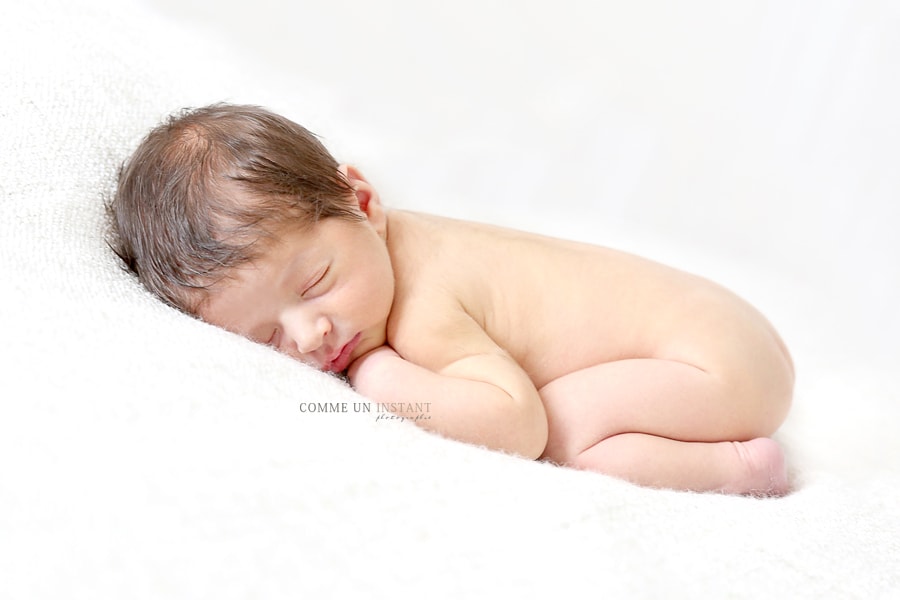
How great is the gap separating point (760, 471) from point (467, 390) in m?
0.52

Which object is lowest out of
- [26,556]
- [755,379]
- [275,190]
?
[26,556]

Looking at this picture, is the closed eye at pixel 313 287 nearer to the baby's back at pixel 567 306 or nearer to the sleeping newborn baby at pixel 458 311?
the sleeping newborn baby at pixel 458 311

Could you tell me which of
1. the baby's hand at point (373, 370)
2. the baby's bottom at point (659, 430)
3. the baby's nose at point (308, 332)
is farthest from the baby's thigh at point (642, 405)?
the baby's nose at point (308, 332)

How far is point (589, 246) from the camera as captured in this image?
1729 mm

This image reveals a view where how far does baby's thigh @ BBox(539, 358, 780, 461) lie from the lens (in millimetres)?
1495

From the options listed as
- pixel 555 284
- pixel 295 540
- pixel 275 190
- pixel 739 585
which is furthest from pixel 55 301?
pixel 739 585

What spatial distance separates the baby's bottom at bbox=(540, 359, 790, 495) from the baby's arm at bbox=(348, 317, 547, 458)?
101 mm

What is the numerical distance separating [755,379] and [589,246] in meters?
0.39

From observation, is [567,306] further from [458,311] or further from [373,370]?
[373,370]

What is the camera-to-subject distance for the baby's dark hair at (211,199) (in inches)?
54.4

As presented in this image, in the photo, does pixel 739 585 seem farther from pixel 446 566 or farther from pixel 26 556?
pixel 26 556

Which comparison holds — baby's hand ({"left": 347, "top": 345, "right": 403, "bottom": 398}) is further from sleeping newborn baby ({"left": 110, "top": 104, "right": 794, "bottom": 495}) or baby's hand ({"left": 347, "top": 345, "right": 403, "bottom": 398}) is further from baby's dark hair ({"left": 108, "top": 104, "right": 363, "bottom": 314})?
baby's dark hair ({"left": 108, "top": 104, "right": 363, "bottom": 314})

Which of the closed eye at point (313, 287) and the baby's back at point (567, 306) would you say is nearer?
the closed eye at point (313, 287)

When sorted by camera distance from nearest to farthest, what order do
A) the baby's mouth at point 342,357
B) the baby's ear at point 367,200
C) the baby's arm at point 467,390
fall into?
1. the baby's arm at point 467,390
2. the baby's mouth at point 342,357
3. the baby's ear at point 367,200
